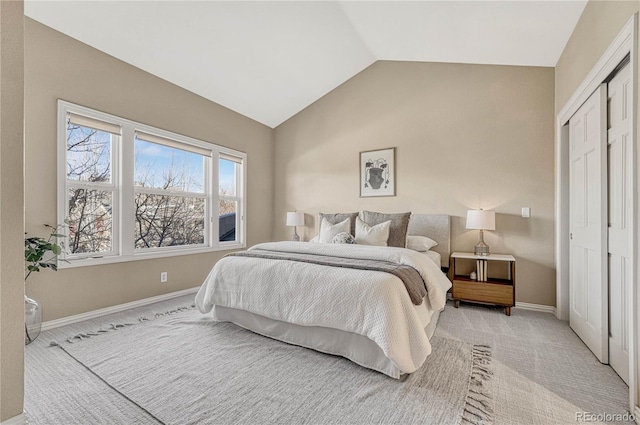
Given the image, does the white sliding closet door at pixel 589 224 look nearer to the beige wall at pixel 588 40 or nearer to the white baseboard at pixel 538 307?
the beige wall at pixel 588 40

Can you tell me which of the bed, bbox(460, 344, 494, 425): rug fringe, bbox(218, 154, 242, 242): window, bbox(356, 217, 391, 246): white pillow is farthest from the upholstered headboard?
bbox(218, 154, 242, 242): window

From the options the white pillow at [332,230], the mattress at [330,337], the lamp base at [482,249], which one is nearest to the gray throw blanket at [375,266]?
the mattress at [330,337]

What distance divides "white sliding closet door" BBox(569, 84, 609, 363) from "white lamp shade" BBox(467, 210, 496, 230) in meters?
0.70

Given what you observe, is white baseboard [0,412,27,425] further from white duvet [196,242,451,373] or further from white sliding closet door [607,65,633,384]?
white sliding closet door [607,65,633,384]

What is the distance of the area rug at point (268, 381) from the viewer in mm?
1533

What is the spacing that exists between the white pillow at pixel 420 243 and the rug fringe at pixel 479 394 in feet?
4.62

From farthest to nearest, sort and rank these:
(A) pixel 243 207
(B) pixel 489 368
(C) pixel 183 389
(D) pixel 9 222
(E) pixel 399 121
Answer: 1. (A) pixel 243 207
2. (E) pixel 399 121
3. (B) pixel 489 368
4. (C) pixel 183 389
5. (D) pixel 9 222

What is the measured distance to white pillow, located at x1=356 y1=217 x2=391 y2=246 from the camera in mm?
3297

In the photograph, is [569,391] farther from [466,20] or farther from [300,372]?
[466,20]

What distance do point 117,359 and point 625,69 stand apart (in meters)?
3.90

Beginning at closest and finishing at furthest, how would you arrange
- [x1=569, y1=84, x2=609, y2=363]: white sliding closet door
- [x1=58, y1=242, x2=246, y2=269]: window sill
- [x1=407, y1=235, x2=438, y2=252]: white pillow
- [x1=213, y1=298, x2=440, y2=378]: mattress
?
[x1=213, y1=298, x2=440, y2=378]: mattress, [x1=569, y1=84, x2=609, y2=363]: white sliding closet door, [x1=58, y1=242, x2=246, y2=269]: window sill, [x1=407, y1=235, x2=438, y2=252]: white pillow

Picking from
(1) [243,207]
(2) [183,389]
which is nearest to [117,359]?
(2) [183,389]

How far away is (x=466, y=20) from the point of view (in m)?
2.85

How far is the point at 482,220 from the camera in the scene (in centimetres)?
332
